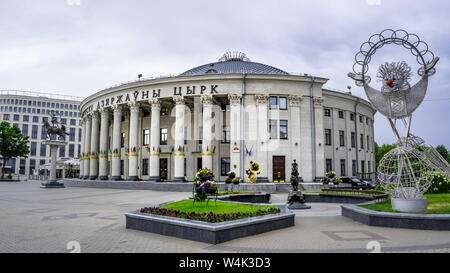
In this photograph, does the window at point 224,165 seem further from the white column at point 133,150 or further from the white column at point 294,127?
the white column at point 133,150

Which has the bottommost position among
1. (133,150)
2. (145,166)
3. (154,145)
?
(145,166)

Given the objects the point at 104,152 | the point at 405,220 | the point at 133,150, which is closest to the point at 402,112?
the point at 405,220

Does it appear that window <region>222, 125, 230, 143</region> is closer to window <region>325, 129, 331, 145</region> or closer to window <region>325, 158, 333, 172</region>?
window <region>325, 129, 331, 145</region>

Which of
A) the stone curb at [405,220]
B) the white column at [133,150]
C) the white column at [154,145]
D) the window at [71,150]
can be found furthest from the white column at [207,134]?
the window at [71,150]

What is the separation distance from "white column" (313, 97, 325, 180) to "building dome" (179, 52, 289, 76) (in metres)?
8.30

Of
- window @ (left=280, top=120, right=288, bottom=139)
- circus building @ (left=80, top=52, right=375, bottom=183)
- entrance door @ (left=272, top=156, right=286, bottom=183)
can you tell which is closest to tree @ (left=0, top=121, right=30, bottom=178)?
circus building @ (left=80, top=52, right=375, bottom=183)

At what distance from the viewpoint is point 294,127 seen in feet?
113

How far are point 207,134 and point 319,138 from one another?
1374cm

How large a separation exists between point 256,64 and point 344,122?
1635 cm

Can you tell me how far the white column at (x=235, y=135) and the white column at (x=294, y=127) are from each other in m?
6.17

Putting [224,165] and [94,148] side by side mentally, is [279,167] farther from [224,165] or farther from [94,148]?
[94,148]

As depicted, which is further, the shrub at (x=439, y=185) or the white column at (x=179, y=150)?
the white column at (x=179, y=150)

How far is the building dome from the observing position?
1670 inches

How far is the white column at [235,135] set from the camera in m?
33.5
